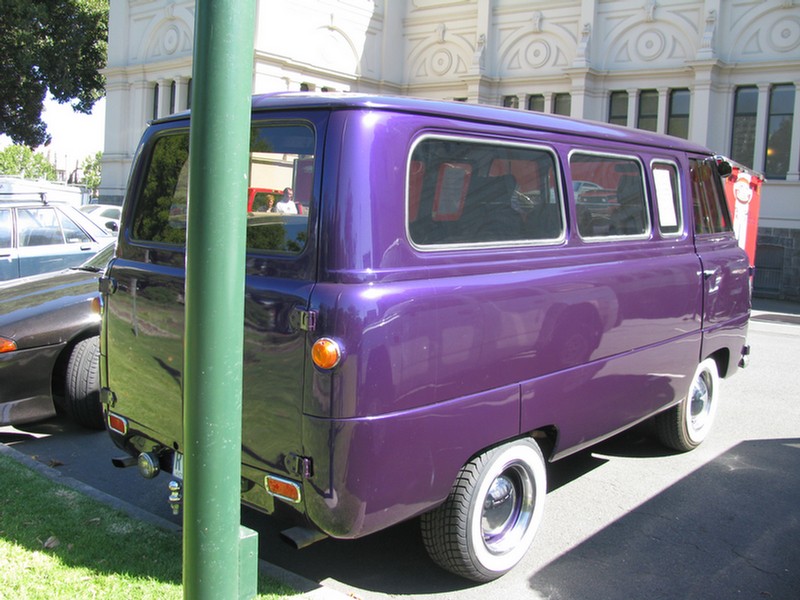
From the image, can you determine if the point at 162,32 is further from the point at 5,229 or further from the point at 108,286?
the point at 108,286

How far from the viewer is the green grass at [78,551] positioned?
3.46m

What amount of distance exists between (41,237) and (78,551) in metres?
6.55

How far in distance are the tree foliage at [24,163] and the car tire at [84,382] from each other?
72195 millimetres

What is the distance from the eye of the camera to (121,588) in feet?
11.4

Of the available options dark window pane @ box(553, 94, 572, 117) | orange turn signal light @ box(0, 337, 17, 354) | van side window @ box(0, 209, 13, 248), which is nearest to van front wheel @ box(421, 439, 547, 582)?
orange turn signal light @ box(0, 337, 17, 354)

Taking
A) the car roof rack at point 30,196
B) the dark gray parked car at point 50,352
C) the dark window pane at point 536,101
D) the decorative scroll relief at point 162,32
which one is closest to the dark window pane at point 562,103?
the dark window pane at point 536,101

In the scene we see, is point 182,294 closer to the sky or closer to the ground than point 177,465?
closer to the sky

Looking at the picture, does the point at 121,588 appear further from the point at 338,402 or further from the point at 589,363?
the point at 589,363

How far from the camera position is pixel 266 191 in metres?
3.60

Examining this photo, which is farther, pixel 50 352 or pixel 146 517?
pixel 50 352

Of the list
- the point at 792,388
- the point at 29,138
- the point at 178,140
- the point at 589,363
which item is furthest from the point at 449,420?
the point at 29,138

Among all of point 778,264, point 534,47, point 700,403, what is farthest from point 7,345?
point 534,47

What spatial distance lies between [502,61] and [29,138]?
75.7 ft

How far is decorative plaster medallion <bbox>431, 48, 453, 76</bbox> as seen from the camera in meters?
30.2
